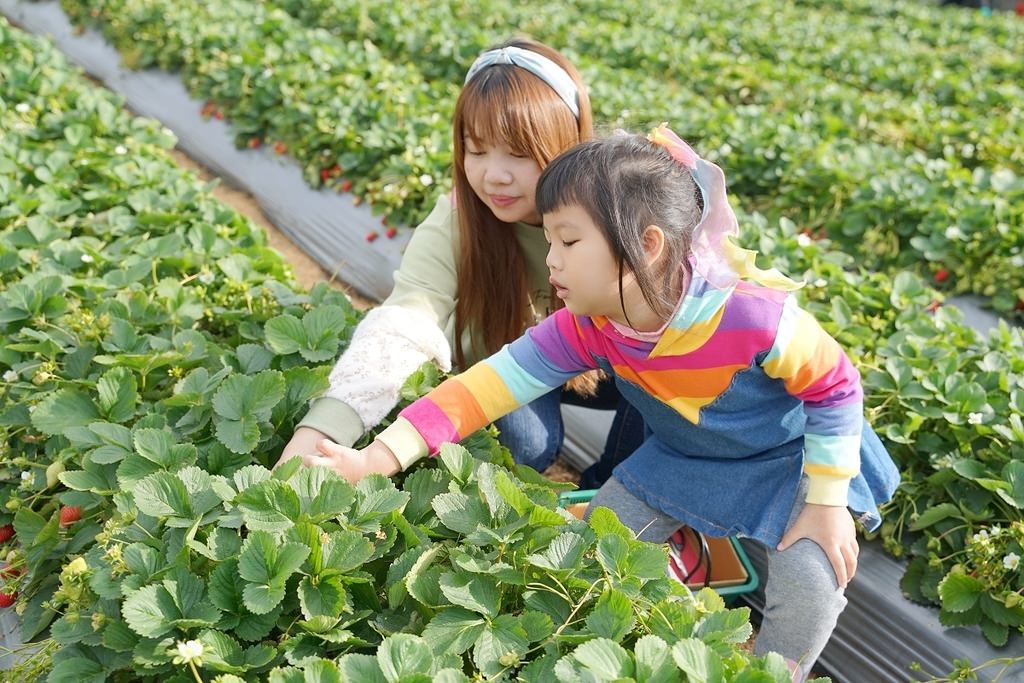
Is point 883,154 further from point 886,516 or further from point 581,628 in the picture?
point 581,628

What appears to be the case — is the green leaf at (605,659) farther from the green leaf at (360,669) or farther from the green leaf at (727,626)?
the green leaf at (360,669)

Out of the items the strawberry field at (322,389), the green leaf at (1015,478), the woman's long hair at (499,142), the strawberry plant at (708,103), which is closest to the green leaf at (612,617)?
the strawberry field at (322,389)

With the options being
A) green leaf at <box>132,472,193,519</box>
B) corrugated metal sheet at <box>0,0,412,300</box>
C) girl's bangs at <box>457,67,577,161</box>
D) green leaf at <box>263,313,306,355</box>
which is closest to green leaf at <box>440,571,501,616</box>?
green leaf at <box>132,472,193,519</box>

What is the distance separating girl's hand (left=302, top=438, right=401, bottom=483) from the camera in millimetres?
1660

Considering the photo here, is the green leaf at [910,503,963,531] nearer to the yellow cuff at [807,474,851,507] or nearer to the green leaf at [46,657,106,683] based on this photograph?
the yellow cuff at [807,474,851,507]

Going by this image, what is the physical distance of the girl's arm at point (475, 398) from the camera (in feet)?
5.61

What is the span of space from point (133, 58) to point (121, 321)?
15.0ft

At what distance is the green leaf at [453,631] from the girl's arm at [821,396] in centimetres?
76

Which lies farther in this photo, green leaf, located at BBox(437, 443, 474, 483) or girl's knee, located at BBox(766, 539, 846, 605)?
girl's knee, located at BBox(766, 539, 846, 605)

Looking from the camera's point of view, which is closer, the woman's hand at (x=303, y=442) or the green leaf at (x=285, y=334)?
the woman's hand at (x=303, y=442)

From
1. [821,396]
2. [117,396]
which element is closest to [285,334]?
[117,396]

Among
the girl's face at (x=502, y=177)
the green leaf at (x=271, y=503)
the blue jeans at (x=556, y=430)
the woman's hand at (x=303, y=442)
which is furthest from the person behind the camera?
the blue jeans at (x=556, y=430)

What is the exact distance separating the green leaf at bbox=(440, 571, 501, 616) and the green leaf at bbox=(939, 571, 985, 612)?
45.5 inches

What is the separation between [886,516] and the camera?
2289 millimetres
